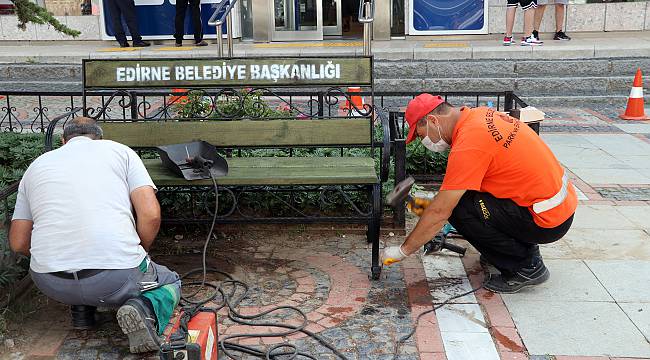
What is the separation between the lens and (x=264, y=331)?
402 centimetres

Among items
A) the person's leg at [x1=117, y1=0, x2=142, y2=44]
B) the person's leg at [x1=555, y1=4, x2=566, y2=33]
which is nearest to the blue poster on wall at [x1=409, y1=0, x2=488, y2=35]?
the person's leg at [x1=555, y1=4, x2=566, y2=33]

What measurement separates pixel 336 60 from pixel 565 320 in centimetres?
241

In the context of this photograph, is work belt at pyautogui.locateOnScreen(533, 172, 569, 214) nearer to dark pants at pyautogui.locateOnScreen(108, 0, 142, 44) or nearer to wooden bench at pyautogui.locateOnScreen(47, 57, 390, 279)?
wooden bench at pyautogui.locateOnScreen(47, 57, 390, 279)

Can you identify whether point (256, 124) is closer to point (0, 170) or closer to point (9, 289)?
point (9, 289)

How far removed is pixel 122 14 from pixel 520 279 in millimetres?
11045

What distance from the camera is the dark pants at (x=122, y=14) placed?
525 inches

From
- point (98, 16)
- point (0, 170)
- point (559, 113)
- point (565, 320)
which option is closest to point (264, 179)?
point (565, 320)

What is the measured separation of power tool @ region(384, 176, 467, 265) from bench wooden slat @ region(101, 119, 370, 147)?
1.93 feet

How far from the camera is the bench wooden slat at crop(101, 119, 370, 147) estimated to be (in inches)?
204

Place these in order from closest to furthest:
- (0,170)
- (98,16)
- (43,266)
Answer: (43,266) < (0,170) < (98,16)

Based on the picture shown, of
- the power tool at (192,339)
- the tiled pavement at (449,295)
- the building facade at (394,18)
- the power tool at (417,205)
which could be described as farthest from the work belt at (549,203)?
the building facade at (394,18)

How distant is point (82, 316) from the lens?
391 centimetres

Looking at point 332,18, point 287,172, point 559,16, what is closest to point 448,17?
point 559,16

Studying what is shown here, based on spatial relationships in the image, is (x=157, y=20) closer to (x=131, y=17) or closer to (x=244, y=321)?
(x=131, y=17)
